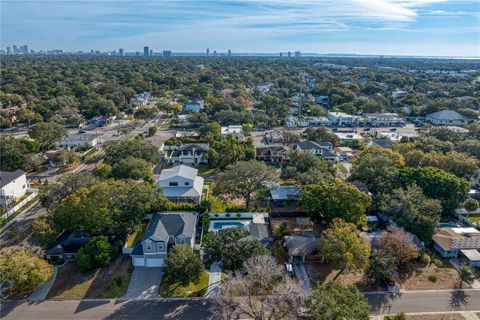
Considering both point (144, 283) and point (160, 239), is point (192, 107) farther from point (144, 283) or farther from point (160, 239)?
point (144, 283)

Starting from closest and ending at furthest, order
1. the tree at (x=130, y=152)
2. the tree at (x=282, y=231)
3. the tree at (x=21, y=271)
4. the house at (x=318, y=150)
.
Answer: the tree at (x=21, y=271)
the tree at (x=282, y=231)
the tree at (x=130, y=152)
the house at (x=318, y=150)

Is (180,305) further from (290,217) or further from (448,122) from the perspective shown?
(448,122)

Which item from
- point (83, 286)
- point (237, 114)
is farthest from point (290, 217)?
point (237, 114)

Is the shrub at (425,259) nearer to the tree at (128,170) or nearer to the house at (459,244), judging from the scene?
the house at (459,244)

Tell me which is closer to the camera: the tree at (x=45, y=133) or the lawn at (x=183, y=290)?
the lawn at (x=183, y=290)

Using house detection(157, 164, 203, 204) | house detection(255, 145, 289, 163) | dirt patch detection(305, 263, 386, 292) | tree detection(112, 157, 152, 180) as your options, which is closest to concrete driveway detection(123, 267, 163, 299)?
house detection(157, 164, 203, 204)

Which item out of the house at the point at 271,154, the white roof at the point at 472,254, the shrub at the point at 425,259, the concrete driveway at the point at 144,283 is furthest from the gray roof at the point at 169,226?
the house at the point at 271,154

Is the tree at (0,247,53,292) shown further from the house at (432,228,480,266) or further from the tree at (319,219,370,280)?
the house at (432,228,480,266)
